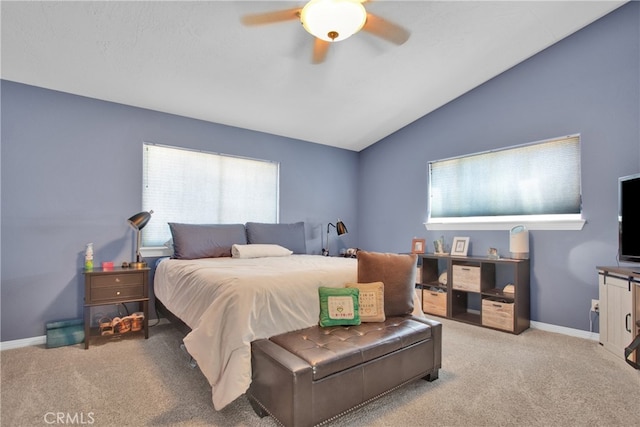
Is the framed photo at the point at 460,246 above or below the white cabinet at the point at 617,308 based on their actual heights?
above

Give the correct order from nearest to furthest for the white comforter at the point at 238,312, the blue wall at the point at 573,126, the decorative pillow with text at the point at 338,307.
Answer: the white comforter at the point at 238,312, the decorative pillow with text at the point at 338,307, the blue wall at the point at 573,126

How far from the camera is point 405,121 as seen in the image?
4648 mm

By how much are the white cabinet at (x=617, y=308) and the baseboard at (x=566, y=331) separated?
24 centimetres

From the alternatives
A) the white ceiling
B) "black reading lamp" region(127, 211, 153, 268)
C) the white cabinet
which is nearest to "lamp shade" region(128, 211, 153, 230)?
"black reading lamp" region(127, 211, 153, 268)

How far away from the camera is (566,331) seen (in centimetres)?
323

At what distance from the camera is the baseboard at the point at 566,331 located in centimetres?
306

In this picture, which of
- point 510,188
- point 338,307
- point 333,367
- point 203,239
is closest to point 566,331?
point 510,188

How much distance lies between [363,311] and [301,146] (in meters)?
3.11

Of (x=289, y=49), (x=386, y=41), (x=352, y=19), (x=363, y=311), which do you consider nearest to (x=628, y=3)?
(x=386, y=41)

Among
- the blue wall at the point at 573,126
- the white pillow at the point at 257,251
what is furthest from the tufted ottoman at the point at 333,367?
the blue wall at the point at 573,126

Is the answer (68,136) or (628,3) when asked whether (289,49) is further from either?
(628,3)

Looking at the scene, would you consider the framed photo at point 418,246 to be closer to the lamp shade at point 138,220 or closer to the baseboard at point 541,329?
the baseboard at point 541,329

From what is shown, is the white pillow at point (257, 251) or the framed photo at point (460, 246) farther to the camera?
the framed photo at point (460, 246)

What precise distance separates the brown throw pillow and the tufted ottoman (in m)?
0.21
